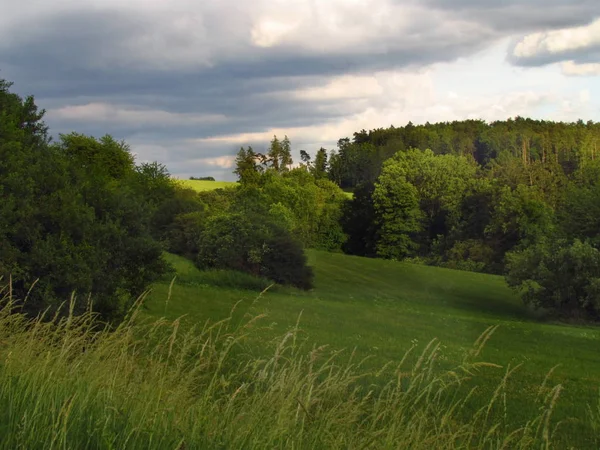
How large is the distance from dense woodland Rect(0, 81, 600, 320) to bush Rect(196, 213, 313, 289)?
0.35 ft

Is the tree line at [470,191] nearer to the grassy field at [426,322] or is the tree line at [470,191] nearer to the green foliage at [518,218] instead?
the green foliage at [518,218]

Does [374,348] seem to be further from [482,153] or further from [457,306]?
[482,153]

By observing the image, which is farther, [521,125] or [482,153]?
[521,125]

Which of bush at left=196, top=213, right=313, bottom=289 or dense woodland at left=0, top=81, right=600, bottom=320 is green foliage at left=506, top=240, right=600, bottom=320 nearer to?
dense woodland at left=0, top=81, right=600, bottom=320

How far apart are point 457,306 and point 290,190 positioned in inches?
1292

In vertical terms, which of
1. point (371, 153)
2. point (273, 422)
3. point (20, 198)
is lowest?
point (273, 422)

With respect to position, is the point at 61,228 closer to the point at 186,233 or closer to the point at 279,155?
the point at 186,233

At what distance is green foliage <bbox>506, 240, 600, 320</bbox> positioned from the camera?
37375mm

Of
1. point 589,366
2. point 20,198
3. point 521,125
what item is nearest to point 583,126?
point 521,125

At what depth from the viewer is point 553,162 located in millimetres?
86750

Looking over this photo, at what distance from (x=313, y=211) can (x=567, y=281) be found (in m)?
43.5

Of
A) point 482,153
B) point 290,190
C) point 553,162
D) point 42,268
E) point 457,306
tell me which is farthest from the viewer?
point 482,153

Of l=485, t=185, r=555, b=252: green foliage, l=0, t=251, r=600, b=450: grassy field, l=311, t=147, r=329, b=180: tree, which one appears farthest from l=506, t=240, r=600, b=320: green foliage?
l=311, t=147, r=329, b=180: tree

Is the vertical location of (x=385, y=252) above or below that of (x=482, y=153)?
below
